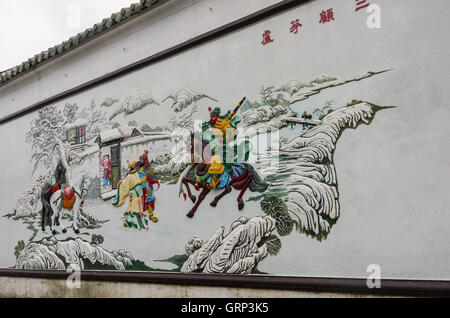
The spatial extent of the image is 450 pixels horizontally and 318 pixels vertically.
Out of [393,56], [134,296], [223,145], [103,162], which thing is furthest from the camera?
[103,162]

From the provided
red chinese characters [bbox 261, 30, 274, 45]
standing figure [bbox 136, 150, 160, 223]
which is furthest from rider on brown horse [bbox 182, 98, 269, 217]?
red chinese characters [bbox 261, 30, 274, 45]

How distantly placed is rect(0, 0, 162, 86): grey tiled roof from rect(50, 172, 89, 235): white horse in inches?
69.5

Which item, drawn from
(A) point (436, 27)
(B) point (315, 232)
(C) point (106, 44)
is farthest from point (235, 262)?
Result: (C) point (106, 44)

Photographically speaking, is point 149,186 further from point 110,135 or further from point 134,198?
point 110,135

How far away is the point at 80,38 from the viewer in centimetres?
548

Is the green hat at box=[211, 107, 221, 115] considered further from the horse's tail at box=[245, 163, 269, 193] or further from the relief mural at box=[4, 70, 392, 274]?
the horse's tail at box=[245, 163, 269, 193]

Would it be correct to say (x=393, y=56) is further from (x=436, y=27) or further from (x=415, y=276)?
(x=415, y=276)

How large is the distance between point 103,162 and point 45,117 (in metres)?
1.69

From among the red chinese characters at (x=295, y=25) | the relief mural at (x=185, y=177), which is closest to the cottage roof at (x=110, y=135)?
the relief mural at (x=185, y=177)

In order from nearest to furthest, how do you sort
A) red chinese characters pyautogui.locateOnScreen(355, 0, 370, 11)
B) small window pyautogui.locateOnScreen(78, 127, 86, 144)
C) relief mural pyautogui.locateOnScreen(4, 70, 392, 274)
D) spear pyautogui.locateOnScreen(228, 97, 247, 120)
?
red chinese characters pyautogui.locateOnScreen(355, 0, 370, 11) < relief mural pyautogui.locateOnScreen(4, 70, 392, 274) < spear pyautogui.locateOnScreen(228, 97, 247, 120) < small window pyautogui.locateOnScreen(78, 127, 86, 144)

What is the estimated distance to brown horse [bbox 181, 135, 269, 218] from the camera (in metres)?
3.68

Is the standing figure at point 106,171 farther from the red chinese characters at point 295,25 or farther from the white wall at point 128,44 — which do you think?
the red chinese characters at point 295,25

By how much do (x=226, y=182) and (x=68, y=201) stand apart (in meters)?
2.75

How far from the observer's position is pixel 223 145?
3969 millimetres
